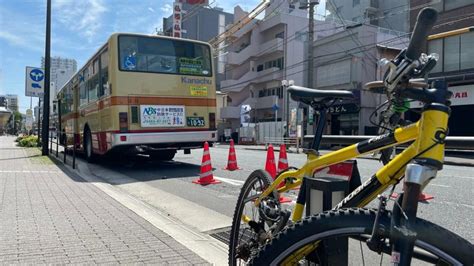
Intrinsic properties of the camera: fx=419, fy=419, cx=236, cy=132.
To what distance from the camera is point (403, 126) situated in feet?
7.14

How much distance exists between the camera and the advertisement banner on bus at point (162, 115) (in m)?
11.3

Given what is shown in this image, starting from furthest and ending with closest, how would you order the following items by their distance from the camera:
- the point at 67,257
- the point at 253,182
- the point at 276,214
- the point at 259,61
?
the point at 259,61, the point at 67,257, the point at 253,182, the point at 276,214

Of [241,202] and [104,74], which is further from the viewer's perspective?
[104,74]

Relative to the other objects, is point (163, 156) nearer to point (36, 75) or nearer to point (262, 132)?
point (36, 75)

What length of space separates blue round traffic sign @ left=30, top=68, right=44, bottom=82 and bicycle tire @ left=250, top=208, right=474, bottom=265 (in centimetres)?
1833

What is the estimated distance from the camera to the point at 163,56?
11672mm

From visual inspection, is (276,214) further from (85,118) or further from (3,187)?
(85,118)

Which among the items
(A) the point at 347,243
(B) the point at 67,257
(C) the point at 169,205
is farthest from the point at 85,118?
(A) the point at 347,243

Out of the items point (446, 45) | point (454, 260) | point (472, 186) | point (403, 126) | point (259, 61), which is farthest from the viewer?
point (259, 61)

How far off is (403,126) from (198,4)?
217ft

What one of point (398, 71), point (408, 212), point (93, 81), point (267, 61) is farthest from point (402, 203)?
point (267, 61)

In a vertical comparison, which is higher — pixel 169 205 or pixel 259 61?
pixel 259 61

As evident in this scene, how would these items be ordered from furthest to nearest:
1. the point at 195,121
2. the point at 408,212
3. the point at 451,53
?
the point at 451,53 → the point at 195,121 → the point at 408,212

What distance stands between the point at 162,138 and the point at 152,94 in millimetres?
1229
